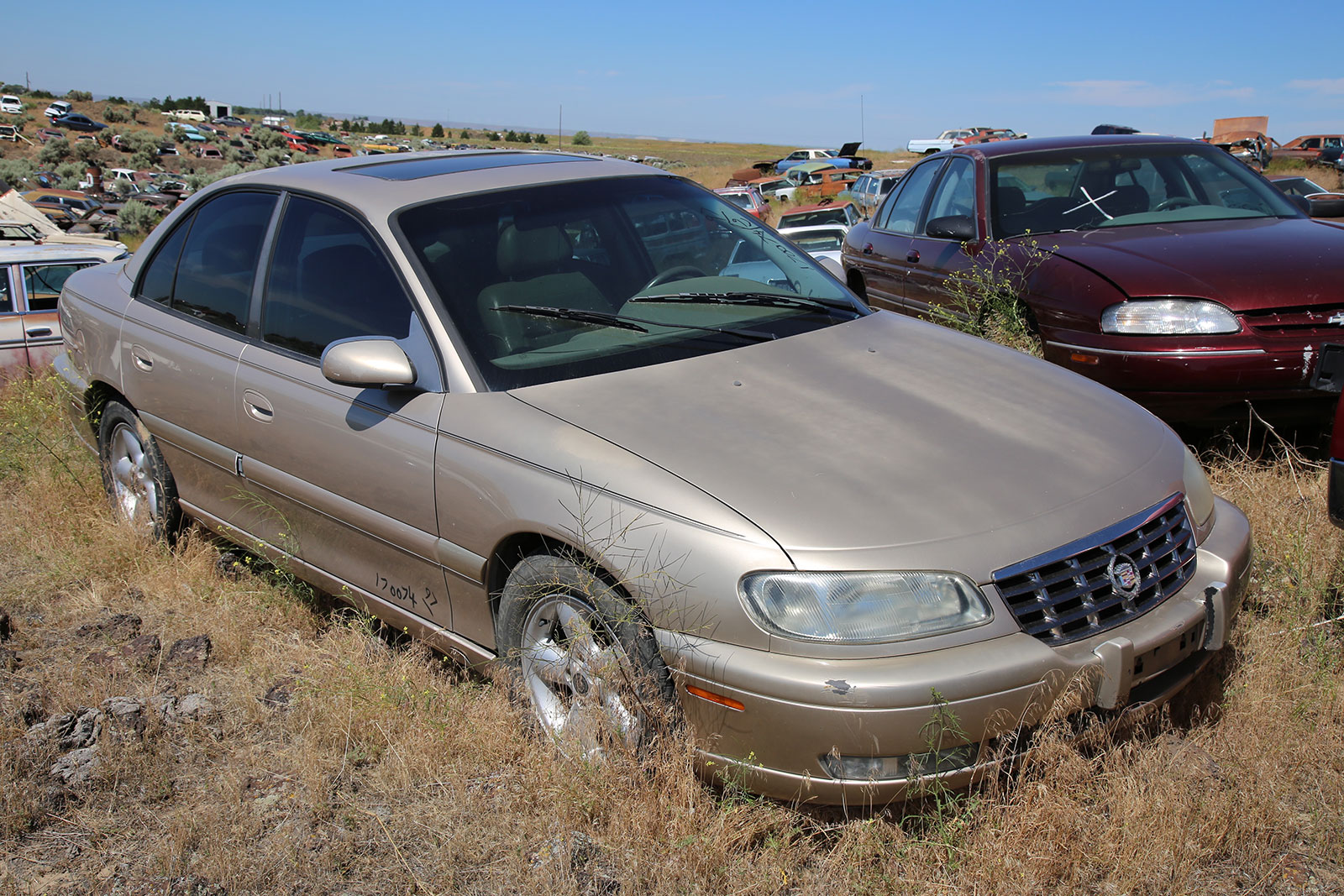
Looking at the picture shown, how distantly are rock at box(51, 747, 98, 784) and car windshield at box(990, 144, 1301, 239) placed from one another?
16.0 ft

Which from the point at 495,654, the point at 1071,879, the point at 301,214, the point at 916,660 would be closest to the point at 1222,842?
the point at 1071,879

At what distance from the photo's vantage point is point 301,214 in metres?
3.83

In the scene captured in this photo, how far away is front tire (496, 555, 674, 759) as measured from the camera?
2586 mm

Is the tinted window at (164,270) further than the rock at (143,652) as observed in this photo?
Yes

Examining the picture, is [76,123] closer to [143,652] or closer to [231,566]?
[231,566]

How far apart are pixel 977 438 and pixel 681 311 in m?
1.11

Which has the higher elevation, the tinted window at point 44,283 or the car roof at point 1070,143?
the car roof at point 1070,143

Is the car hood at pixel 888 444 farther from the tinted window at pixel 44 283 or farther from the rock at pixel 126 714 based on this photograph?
the tinted window at pixel 44 283

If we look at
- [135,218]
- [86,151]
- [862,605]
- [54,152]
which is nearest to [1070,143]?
[862,605]

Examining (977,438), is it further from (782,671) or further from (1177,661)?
(782,671)

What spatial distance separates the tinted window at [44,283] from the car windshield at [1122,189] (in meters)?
8.67

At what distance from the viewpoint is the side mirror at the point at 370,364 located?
3.06 m

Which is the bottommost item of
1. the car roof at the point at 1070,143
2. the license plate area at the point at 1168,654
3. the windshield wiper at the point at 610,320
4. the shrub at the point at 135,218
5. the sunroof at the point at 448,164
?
the shrub at the point at 135,218

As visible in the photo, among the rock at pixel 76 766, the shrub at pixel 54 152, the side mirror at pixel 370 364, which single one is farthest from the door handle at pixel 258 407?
the shrub at pixel 54 152
